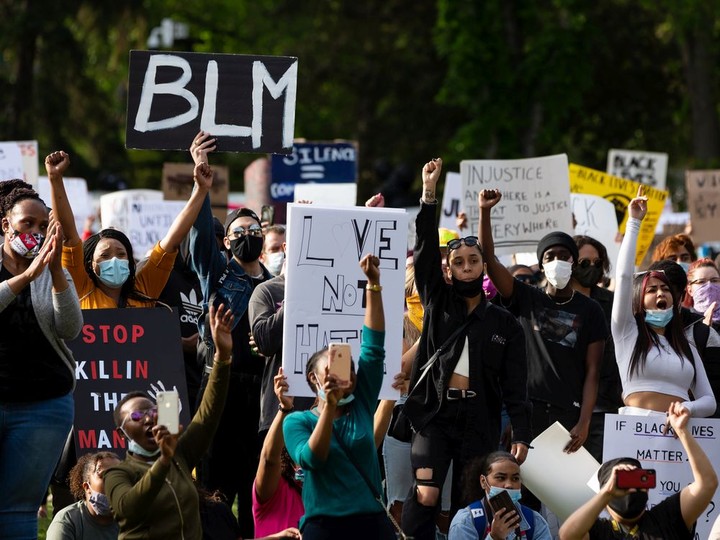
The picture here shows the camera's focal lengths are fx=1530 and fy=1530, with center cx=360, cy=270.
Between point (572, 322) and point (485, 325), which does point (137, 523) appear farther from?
point (572, 322)

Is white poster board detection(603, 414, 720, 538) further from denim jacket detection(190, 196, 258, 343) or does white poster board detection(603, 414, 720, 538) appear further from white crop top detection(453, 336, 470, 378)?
denim jacket detection(190, 196, 258, 343)

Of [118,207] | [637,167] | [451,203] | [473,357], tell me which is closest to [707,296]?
[473,357]

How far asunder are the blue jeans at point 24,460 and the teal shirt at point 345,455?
100 centimetres

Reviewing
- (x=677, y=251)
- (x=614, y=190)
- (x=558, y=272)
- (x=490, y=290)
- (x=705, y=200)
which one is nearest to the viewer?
(x=558, y=272)

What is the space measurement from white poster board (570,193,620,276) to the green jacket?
6.37m

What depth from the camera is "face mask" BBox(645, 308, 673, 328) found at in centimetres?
774

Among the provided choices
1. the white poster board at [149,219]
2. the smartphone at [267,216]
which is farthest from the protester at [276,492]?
the white poster board at [149,219]

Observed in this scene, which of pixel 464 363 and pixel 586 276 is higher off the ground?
pixel 586 276

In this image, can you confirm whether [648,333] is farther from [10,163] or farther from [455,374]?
[10,163]

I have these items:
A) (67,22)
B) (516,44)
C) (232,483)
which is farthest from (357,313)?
(67,22)

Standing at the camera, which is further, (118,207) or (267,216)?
(118,207)

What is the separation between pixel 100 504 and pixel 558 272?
2875 mm

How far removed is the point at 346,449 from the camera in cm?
611

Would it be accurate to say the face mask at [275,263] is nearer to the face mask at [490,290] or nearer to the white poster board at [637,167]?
the face mask at [490,290]
